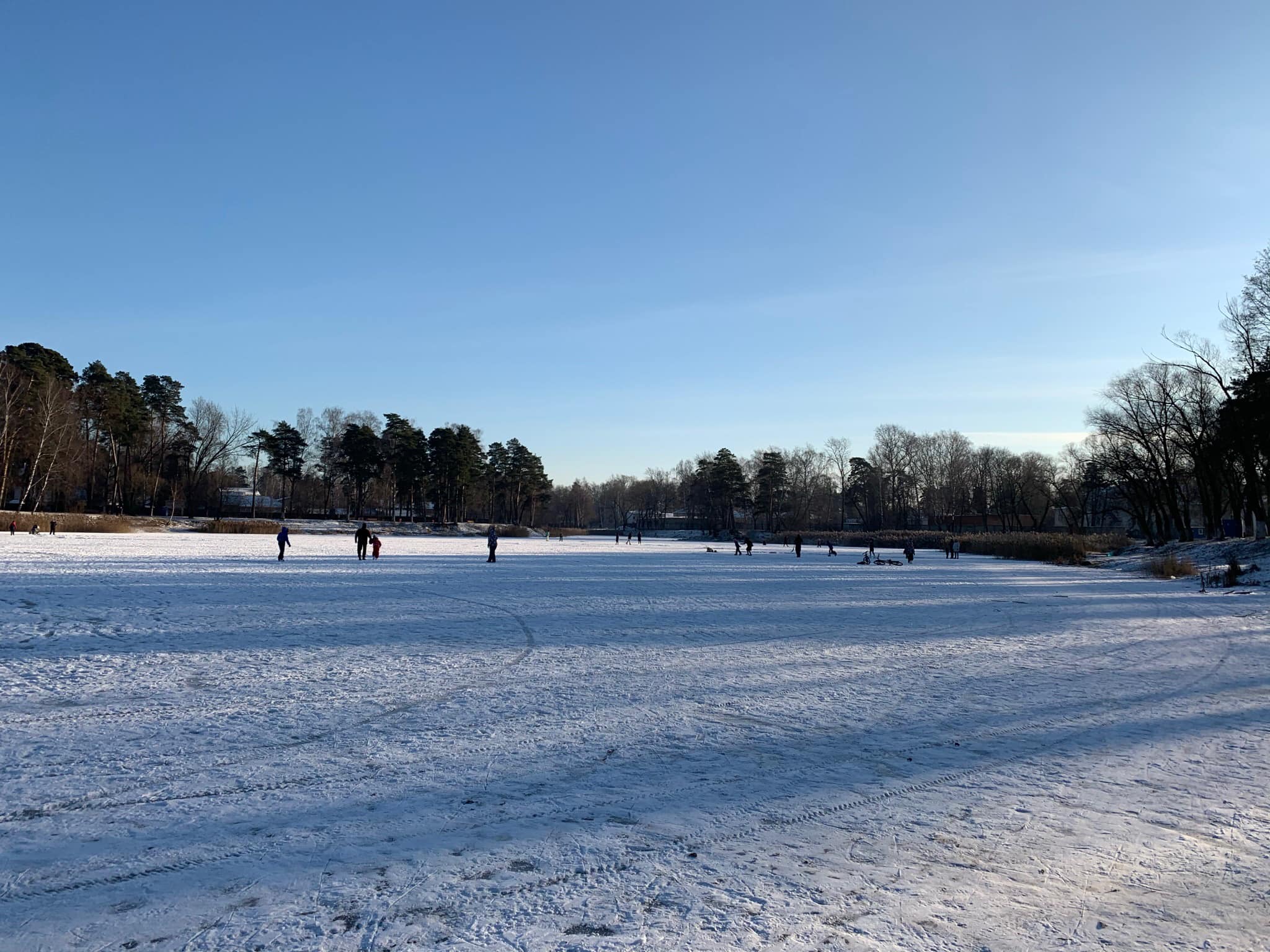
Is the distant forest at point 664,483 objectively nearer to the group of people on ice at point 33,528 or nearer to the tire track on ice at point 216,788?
the group of people on ice at point 33,528

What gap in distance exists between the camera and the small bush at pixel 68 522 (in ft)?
148

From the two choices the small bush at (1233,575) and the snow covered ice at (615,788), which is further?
the small bush at (1233,575)

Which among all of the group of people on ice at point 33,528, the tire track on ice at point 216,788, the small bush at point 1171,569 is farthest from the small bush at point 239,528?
the tire track on ice at point 216,788

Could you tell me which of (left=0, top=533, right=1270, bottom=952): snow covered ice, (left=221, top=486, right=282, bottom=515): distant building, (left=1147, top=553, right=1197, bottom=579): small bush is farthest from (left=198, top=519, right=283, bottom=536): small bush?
(left=1147, top=553, right=1197, bottom=579): small bush

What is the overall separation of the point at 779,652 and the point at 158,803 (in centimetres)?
838

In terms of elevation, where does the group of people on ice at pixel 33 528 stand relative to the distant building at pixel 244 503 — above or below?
below

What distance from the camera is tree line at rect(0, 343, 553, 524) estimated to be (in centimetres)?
5734

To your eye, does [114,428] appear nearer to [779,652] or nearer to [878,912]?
[779,652]

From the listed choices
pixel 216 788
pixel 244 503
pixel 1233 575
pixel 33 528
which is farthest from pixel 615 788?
pixel 244 503

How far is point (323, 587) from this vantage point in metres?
19.0

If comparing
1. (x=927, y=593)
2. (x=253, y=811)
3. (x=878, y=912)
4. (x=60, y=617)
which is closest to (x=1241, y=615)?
(x=927, y=593)

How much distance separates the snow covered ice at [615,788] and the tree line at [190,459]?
182 ft

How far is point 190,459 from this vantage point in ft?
269

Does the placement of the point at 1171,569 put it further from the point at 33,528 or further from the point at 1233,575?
the point at 33,528
